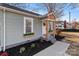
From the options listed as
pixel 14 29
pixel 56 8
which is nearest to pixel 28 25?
pixel 14 29

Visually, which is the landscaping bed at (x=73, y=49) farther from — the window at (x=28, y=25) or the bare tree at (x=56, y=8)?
the window at (x=28, y=25)

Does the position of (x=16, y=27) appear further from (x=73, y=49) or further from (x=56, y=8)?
(x=73, y=49)

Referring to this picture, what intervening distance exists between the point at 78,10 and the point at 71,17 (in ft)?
1.69

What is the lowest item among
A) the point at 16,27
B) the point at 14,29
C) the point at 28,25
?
the point at 14,29

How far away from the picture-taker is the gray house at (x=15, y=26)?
6.90m

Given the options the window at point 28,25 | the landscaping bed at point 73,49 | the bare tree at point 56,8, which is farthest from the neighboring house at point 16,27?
the landscaping bed at point 73,49

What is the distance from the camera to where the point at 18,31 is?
803 centimetres

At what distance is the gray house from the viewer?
6.90m

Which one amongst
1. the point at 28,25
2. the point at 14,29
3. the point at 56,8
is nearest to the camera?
the point at 14,29

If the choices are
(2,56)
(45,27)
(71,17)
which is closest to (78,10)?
(71,17)

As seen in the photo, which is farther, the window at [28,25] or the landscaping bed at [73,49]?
the window at [28,25]

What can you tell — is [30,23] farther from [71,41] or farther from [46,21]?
[71,41]

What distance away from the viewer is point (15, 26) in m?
7.81

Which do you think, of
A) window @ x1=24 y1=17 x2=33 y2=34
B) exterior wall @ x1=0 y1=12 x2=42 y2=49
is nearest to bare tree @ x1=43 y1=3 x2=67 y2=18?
window @ x1=24 y1=17 x2=33 y2=34
